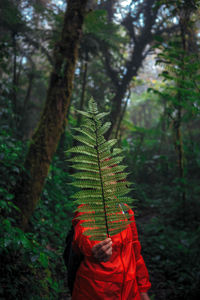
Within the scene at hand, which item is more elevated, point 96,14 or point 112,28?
point 112,28

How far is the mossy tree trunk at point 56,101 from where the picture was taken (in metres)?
3.27

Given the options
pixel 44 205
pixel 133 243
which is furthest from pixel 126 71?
pixel 133 243

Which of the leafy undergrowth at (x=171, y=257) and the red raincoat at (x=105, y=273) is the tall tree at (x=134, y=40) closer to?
the leafy undergrowth at (x=171, y=257)

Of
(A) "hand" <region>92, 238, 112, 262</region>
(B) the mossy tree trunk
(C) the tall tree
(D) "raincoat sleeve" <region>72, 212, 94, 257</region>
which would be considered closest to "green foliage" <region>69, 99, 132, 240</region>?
(A) "hand" <region>92, 238, 112, 262</region>

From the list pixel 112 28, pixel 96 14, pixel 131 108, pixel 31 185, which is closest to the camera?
pixel 31 185

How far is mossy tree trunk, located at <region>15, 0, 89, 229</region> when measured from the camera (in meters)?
3.27

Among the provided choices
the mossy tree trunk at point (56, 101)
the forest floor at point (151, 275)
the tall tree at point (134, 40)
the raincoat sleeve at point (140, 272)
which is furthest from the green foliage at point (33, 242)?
the tall tree at point (134, 40)

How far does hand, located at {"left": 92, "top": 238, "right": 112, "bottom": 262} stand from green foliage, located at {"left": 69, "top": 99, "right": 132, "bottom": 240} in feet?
0.62

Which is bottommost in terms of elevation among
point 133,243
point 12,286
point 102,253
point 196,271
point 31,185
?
point 196,271

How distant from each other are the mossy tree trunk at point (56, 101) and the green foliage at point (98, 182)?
249cm

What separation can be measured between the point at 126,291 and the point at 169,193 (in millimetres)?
7304

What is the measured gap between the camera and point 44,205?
409 cm

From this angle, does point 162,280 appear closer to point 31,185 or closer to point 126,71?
point 31,185

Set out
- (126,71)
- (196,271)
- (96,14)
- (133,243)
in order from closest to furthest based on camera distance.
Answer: (133,243) → (196,271) → (96,14) → (126,71)
